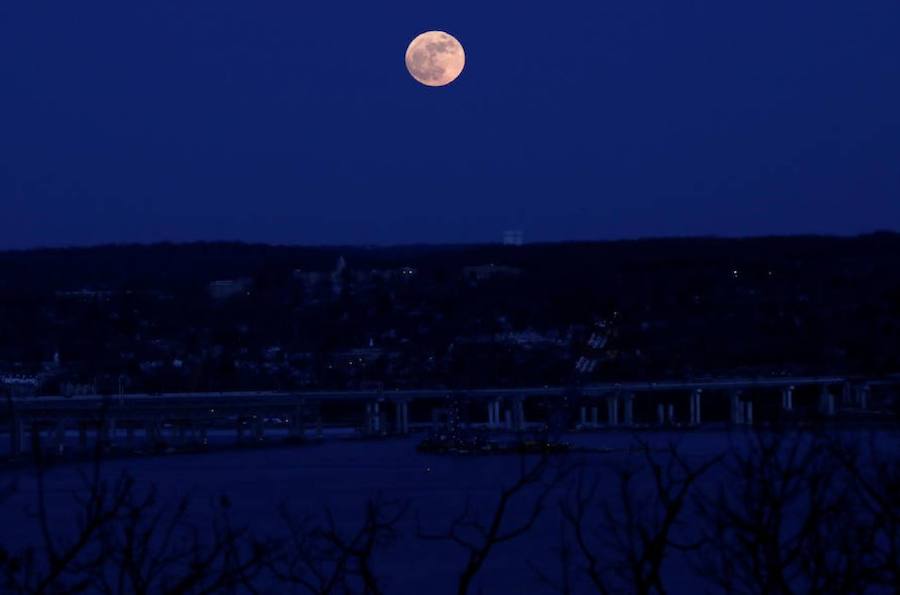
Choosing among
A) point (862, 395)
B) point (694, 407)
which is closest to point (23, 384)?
point (694, 407)

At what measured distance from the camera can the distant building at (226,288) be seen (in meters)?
40.2

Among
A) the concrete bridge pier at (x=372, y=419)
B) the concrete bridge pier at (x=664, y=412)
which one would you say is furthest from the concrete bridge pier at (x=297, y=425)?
the concrete bridge pier at (x=664, y=412)

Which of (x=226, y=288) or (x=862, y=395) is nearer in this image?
(x=862, y=395)

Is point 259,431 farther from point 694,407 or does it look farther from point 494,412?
point 694,407

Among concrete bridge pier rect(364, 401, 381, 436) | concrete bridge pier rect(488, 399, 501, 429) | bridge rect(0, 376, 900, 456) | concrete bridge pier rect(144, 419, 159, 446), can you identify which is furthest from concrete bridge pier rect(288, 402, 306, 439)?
concrete bridge pier rect(488, 399, 501, 429)

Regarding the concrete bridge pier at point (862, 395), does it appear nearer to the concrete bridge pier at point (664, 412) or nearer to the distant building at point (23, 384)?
the concrete bridge pier at point (664, 412)

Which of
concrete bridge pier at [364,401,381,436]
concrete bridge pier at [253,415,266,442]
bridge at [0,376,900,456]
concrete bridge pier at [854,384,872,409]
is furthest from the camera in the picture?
concrete bridge pier at [364,401,381,436]

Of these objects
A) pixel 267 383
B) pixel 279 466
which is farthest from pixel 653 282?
pixel 279 466

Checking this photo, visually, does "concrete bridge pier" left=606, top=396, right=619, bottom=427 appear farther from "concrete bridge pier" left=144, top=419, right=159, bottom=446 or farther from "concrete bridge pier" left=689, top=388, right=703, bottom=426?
"concrete bridge pier" left=144, top=419, right=159, bottom=446

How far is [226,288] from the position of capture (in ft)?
132

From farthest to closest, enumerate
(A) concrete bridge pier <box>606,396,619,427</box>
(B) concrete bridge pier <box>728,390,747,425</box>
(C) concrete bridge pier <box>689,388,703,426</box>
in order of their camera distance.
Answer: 1. (A) concrete bridge pier <box>606,396,619,427</box>
2. (C) concrete bridge pier <box>689,388,703,426</box>
3. (B) concrete bridge pier <box>728,390,747,425</box>

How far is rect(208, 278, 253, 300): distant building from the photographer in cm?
4016

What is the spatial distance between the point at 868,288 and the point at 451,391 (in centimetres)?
1121

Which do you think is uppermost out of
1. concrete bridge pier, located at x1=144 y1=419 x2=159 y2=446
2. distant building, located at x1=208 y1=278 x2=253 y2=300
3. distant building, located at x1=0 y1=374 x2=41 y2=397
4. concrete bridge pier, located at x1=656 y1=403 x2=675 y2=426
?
distant building, located at x1=208 y1=278 x2=253 y2=300
